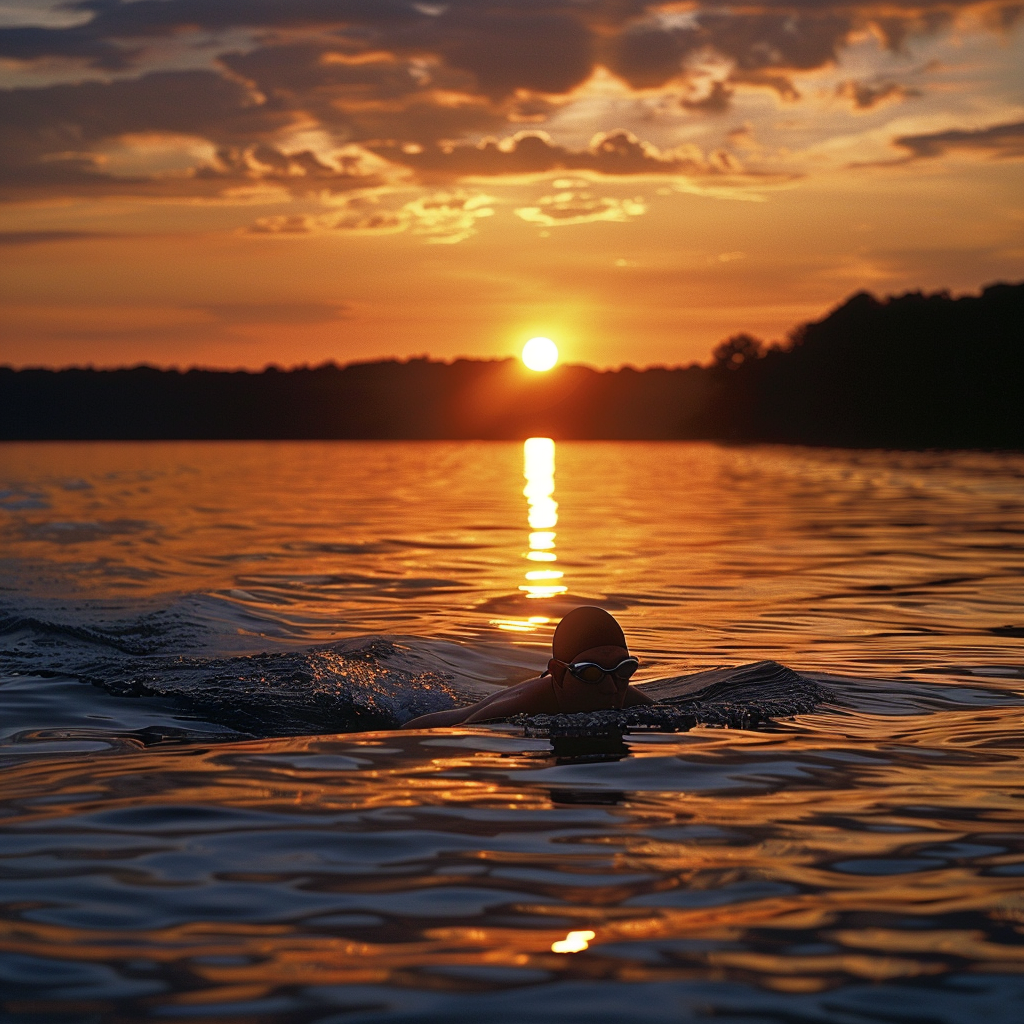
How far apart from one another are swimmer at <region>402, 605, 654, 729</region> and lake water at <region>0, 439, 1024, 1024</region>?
303 mm

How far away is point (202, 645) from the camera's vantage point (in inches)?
497

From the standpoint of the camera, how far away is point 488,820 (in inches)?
222

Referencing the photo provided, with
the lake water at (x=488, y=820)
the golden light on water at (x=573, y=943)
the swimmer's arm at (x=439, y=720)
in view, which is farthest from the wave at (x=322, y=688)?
the golden light on water at (x=573, y=943)

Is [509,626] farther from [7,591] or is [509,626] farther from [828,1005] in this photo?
[828,1005]

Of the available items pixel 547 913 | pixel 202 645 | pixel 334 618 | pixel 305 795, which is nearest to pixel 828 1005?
pixel 547 913

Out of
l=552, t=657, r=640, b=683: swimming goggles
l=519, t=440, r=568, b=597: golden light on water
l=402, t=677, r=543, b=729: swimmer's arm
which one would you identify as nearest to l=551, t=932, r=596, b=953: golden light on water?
l=552, t=657, r=640, b=683: swimming goggles

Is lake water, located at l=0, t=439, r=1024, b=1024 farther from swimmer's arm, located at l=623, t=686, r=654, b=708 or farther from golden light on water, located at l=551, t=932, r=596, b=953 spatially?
swimmer's arm, located at l=623, t=686, r=654, b=708

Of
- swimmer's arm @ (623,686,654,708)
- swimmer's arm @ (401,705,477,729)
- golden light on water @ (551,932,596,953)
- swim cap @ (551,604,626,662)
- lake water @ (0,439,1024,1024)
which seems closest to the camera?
lake water @ (0,439,1024,1024)

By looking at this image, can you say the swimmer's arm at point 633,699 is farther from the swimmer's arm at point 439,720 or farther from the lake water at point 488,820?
the swimmer's arm at point 439,720

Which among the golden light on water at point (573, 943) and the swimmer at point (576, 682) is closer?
the golden light on water at point (573, 943)

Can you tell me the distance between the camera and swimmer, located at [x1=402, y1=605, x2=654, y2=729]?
7430 mm

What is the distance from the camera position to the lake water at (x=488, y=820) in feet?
12.7

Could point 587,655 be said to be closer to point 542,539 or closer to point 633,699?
point 633,699

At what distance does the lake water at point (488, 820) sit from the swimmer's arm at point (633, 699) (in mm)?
555
